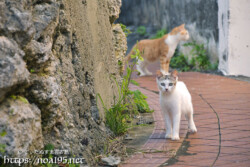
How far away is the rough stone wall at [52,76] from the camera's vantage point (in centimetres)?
269

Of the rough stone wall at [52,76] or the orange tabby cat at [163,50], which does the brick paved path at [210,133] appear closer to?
the rough stone wall at [52,76]

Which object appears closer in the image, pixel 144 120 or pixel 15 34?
pixel 15 34

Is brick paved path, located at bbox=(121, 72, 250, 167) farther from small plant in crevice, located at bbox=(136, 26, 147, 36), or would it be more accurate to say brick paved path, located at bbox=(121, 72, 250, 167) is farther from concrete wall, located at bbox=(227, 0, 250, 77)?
small plant in crevice, located at bbox=(136, 26, 147, 36)

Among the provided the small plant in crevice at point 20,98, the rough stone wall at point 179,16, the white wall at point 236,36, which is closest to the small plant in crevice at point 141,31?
the rough stone wall at point 179,16

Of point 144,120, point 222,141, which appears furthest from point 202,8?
point 222,141

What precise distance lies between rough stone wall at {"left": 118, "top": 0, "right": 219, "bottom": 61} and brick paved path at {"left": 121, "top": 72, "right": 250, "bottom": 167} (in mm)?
2012

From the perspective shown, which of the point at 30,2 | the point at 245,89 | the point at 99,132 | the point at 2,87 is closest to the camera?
the point at 2,87

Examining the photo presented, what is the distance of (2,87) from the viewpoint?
8.43 ft

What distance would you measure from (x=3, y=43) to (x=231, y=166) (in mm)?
2226

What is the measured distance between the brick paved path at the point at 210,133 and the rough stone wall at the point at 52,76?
0.61m

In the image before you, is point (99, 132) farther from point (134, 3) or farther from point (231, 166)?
point (134, 3)

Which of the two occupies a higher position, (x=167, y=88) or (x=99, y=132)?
(x=167, y=88)

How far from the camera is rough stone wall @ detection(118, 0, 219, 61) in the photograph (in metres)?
8.62

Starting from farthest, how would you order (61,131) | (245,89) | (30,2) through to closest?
(245,89) < (61,131) < (30,2)
